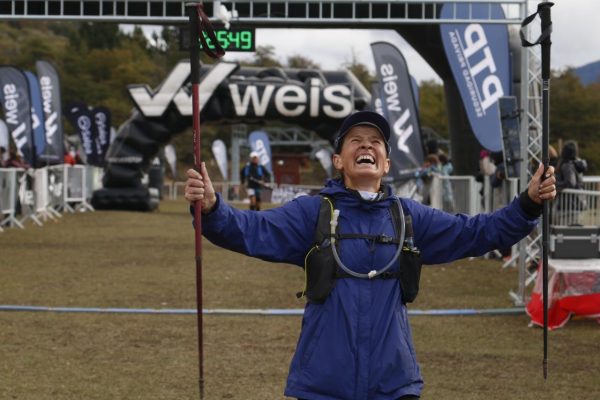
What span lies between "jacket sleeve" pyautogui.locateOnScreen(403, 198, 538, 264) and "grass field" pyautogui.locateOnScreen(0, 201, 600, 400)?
2.59 m

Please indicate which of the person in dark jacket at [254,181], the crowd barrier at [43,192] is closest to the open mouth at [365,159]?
the crowd barrier at [43,192]

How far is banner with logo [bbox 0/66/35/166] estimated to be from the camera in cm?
2309

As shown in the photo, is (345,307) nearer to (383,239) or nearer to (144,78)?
(383,239)

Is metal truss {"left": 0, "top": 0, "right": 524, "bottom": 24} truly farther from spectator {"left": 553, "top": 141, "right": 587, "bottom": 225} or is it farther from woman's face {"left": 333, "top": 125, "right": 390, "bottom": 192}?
woman's face {"left": 333, "top": 125, "right": 390, "bottom": 192}

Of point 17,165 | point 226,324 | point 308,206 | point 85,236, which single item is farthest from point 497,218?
point 17,165

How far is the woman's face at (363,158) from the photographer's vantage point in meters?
3.80

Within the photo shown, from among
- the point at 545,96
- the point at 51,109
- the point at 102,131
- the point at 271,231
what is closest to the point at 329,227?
the point at 271,231

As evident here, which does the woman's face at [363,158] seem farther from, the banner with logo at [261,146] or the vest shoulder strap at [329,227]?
the banner with logo at [261,146]

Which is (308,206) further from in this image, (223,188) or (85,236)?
(223,188)

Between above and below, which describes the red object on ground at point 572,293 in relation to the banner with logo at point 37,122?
below

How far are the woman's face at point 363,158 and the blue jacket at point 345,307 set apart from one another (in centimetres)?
7

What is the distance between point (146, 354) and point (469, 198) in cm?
928

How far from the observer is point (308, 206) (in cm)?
388

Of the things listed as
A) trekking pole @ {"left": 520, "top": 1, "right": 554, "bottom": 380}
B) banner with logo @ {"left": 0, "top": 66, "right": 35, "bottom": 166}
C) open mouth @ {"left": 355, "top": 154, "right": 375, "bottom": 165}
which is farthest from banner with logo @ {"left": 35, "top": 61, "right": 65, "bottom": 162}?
open mouth @ {"left": 355, "top": 154, "right": 375, "bottom": 165}
